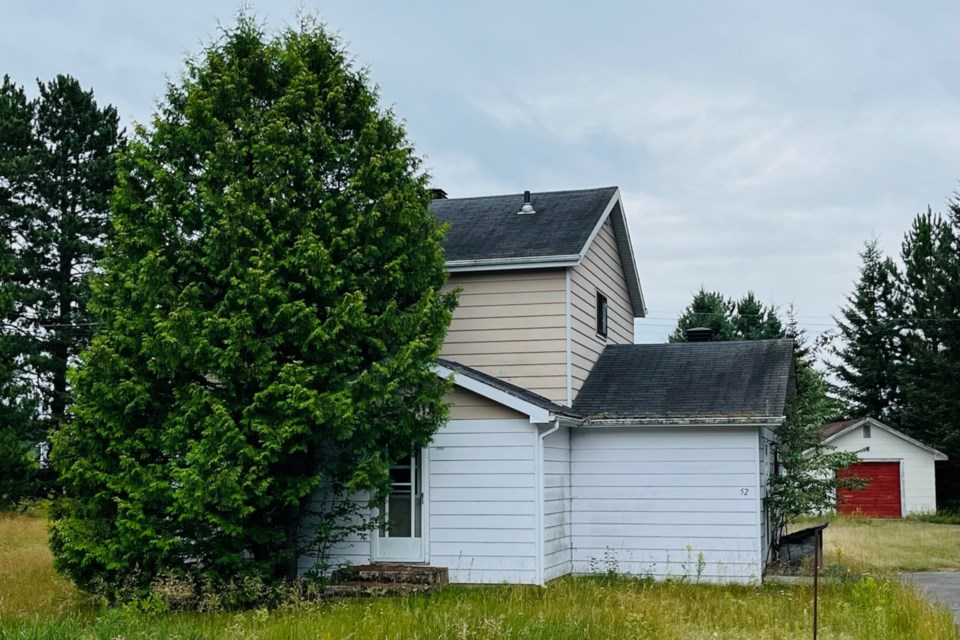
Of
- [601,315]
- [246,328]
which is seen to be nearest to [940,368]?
[601,315]

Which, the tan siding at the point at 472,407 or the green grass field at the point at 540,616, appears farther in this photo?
the tan siding at the point at 472,407

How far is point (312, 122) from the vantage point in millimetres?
14000

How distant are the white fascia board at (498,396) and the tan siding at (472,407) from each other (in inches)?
5.3

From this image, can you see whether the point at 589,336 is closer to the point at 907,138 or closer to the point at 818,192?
the point at 907,138

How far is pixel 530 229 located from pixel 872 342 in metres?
32.1

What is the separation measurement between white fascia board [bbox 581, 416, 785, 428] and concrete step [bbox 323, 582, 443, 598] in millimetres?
3964

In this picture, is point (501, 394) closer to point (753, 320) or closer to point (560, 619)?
point (560, 619)

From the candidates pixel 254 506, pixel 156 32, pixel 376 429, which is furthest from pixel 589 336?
pixel 156 32

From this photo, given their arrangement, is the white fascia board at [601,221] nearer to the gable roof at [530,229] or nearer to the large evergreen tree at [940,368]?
the gable roof at [530,229]

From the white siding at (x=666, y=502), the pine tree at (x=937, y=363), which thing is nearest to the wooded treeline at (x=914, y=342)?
the pine tree at (x=937, y=363)

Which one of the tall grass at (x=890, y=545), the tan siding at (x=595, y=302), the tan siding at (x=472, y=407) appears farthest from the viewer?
the tall grass at (x=890, y=545)

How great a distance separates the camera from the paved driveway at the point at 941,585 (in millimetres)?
14383

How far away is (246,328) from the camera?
1295 cm

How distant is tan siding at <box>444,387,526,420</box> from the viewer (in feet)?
49.6
